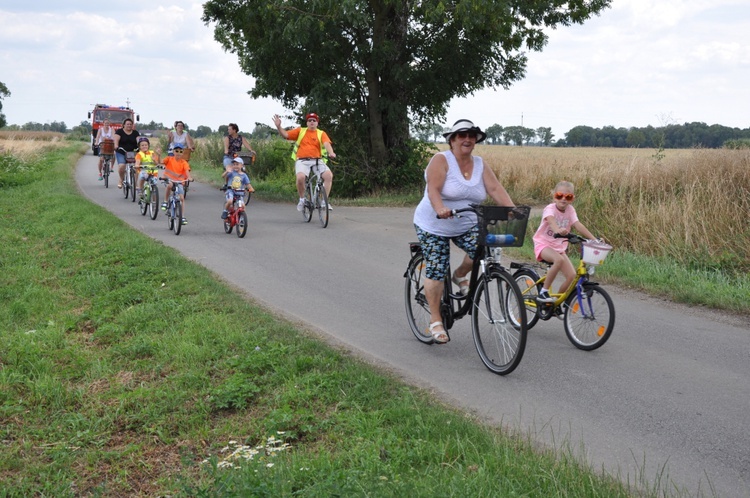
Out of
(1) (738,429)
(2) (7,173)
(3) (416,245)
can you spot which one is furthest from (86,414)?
(2) (7,173)

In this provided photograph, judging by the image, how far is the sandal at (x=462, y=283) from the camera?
22.7 ft

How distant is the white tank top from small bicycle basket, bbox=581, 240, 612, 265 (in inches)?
35.9

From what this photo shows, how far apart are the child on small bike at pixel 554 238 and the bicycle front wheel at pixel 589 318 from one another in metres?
0.18

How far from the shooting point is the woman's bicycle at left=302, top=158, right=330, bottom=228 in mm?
15586

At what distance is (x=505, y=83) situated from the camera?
21.8 meters

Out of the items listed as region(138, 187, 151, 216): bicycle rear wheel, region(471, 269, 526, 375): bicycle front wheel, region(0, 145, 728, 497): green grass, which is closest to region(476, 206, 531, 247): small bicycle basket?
region(471, 269, 526, 375): bicycle front wheel

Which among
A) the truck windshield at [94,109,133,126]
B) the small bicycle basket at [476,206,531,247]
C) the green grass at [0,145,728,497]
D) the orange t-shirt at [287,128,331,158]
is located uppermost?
the truck windshield at [94,109,133,126]

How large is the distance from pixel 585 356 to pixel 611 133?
211 feet

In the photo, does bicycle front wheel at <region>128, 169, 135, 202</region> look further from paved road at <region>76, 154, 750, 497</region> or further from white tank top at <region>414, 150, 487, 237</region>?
white tank top at <region>414, 150, 487, 237</region>

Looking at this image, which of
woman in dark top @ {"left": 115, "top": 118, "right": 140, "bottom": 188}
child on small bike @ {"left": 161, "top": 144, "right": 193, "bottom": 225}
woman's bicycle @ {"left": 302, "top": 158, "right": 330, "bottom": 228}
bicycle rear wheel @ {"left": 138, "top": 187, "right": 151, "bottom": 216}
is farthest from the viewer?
woman in dark top @ {"left": 115, "top": 118, "right": 140, "bottom": 188}

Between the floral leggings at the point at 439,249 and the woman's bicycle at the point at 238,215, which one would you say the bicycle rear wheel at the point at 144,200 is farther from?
the floral leggings at the point at 439,249

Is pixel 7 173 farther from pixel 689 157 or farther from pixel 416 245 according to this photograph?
pixel 416 245

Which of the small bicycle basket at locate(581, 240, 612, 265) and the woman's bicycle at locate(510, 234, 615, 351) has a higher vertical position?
the small bicycle basket at locate(581, 240, 612, 265)

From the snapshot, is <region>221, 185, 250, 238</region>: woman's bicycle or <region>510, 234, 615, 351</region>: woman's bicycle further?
<region>221, 185, 250, 238</region>: woman's bicycle
